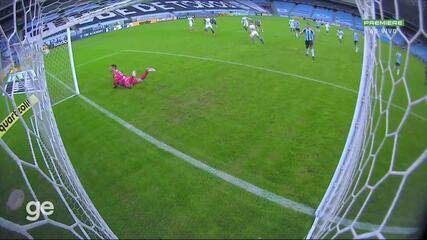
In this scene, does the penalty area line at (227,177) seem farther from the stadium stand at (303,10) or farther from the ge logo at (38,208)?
the stadium stand at (303,10)

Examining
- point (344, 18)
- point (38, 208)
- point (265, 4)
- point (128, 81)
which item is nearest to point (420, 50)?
point (38, 208)

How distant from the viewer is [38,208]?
15.9 feet

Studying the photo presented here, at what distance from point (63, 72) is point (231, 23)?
15.2 m

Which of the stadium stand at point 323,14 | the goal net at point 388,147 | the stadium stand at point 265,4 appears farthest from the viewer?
the stadium stand at point 265,4

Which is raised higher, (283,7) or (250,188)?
(250,188)

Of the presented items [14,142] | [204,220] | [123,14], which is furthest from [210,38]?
[204,220]

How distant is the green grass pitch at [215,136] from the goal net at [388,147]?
0.10 meters

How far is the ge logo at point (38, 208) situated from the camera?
4675mm

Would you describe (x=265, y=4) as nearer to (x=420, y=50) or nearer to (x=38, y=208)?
(x=420, y=50)

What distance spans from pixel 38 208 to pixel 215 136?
4025mm

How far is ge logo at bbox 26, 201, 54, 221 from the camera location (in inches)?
184

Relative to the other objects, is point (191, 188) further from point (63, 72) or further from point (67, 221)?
point (63, 72)

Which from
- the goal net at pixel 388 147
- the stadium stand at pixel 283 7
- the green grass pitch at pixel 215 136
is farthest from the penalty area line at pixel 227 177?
the stadium stand at pixel 283 7

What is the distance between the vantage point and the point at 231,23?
25859mm
